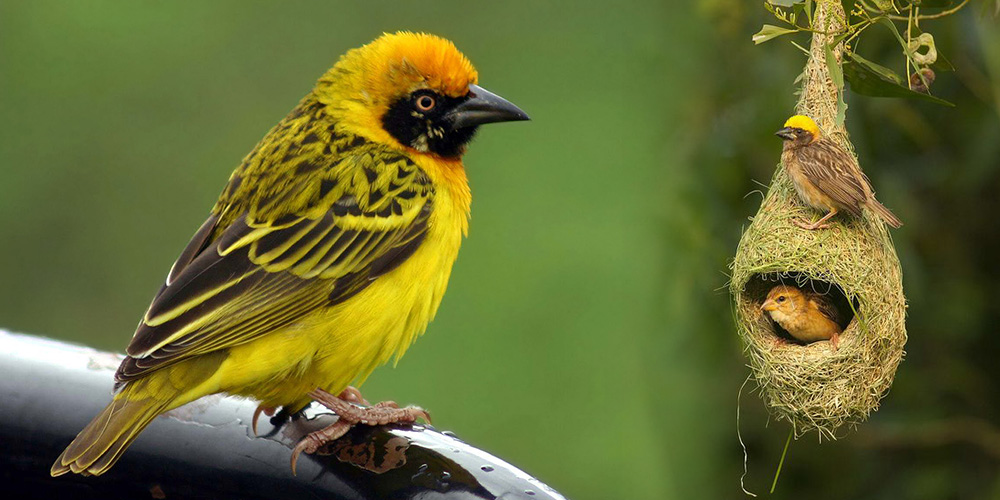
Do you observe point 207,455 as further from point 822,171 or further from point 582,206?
point 582,206

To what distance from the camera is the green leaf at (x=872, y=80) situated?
214 cm

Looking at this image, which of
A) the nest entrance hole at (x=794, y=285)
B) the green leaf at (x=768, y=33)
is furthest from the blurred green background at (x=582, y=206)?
the green leaf at (x=768, y=33)

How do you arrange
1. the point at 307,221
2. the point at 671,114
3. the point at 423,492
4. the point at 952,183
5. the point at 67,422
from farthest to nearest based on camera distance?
the point at 671,114 < the point at 952,183 < the point at 307,221 < the point at 67,422 < the point at 423,492

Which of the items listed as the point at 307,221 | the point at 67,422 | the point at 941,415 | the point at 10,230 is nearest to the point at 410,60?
the point at 307,221

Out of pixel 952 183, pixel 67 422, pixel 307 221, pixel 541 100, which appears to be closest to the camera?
pixel 67 422

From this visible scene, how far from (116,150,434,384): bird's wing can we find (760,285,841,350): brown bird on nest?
1.17m

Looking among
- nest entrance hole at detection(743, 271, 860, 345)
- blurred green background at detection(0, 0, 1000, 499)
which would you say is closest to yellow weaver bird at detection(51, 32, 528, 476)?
blurred green background at detection(0, 0, 1000, 499)

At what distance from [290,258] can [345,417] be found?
526 mm

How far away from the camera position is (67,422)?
2.95 m

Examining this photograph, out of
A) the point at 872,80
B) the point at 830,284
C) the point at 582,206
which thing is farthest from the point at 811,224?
the point at 582,206

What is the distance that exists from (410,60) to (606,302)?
4.72 meters

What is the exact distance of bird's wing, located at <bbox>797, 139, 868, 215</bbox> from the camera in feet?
8.00

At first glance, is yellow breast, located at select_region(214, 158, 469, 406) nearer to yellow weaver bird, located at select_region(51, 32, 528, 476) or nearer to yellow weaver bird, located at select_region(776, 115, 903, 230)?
yellow weaver bird, located at select_region(51, 32, 528, 476)

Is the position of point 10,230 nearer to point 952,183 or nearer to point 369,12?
point 369,12
